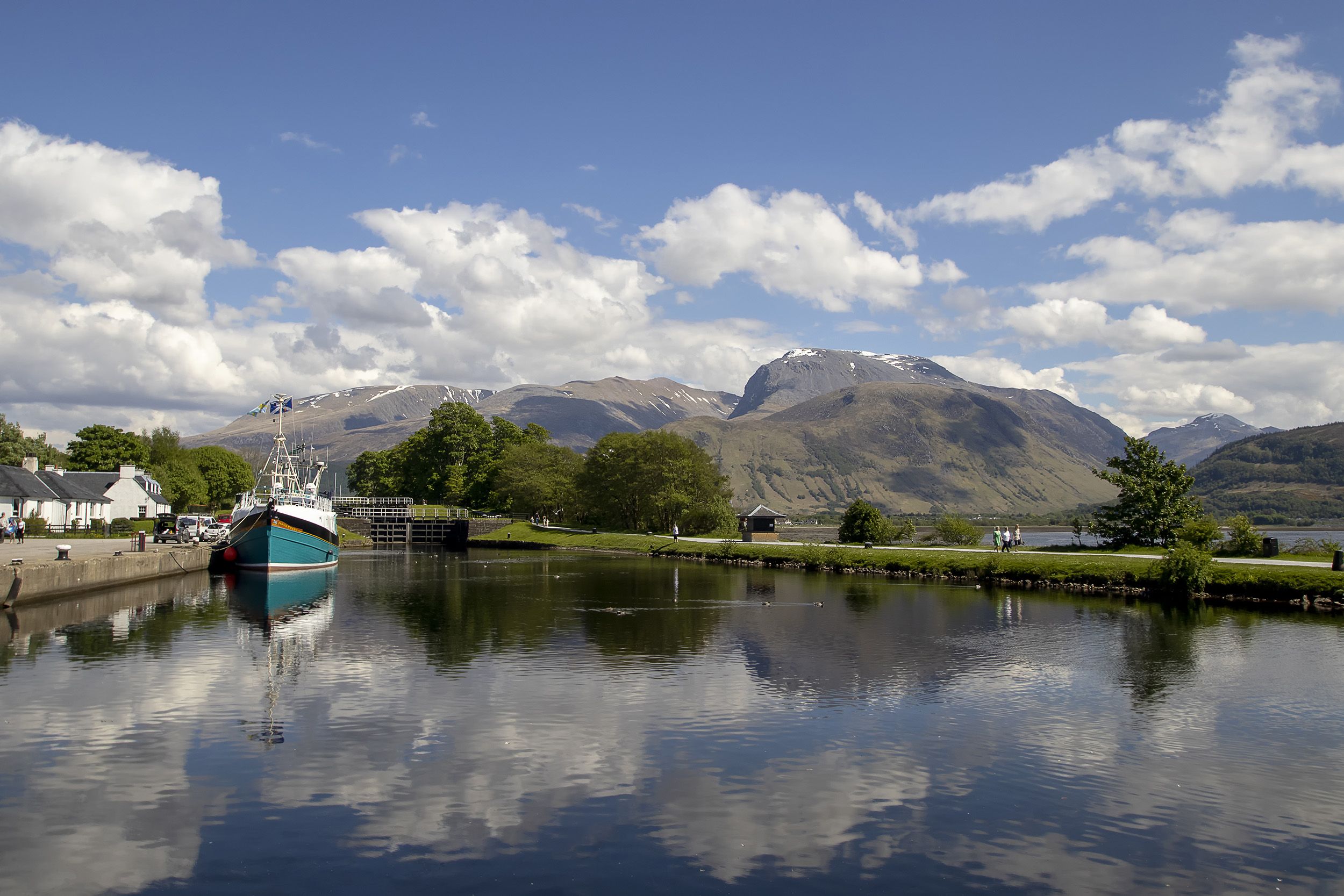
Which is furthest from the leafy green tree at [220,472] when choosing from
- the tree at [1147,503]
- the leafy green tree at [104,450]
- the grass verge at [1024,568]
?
the tree at [1147,503]

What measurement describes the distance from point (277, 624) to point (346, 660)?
12639 millimetres

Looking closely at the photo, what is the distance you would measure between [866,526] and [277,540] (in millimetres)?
54160

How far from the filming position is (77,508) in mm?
100500

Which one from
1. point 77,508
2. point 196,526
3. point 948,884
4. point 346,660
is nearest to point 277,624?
point 346,660

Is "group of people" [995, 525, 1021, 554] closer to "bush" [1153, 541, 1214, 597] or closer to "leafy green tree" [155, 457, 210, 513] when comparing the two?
"bush" [1153, 541, 1214, 597]

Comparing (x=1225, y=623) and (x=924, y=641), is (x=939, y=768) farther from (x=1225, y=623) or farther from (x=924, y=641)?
(x=1225, y=623)

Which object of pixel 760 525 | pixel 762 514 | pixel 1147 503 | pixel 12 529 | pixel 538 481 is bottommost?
pixel 760 525

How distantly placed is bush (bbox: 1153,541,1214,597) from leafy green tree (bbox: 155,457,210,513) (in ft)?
429

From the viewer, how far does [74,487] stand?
101m

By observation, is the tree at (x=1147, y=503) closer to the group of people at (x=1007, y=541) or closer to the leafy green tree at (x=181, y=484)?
the group of people at (x=1007, y=541)

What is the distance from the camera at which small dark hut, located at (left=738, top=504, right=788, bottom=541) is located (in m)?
107

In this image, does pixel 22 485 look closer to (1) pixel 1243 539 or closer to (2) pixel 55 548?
(2) pixel 55 548

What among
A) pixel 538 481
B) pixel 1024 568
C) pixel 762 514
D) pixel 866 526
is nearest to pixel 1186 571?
pixel 1024 568

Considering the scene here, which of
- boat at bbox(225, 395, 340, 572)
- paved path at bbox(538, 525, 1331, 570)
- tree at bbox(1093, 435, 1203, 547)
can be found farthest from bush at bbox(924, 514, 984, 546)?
boat at bbox(225, 395, 340, 572)
